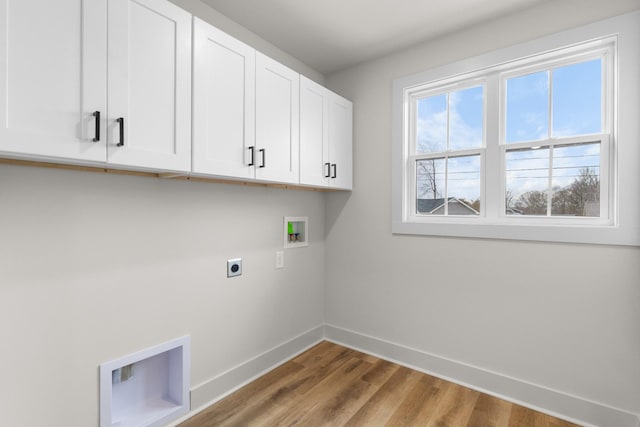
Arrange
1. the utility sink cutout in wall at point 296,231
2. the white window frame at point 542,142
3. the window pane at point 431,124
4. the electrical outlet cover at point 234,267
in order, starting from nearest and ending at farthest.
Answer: the white window frame at point 542,142 < the electrical outlet cover at point 234,267 < the window pane at point 431,124 < the utility sink cutout in wall at point 296,231

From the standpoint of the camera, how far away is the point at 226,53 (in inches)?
65.9

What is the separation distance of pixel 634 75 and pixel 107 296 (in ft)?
9.92

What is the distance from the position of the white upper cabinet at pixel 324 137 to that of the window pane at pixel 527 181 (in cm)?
122

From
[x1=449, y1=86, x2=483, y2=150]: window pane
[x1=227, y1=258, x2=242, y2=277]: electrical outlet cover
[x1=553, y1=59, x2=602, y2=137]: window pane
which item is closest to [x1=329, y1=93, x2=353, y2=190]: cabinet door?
[x1=449, y1=86, x2=483, y2=150]: window pane

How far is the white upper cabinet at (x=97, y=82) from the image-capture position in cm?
102

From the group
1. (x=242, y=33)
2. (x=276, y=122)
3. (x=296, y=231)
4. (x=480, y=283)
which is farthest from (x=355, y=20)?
(x=480, y=283)

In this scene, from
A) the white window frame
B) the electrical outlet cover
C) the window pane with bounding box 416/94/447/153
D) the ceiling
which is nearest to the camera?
the white window frame

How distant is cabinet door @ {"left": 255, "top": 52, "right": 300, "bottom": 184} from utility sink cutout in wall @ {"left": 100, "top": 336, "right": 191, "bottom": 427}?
1.17 metres

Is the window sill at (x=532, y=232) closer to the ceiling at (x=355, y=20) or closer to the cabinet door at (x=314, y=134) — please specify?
the cabinet door at (x=314, y=134)

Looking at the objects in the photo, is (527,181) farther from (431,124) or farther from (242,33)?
(242,33)

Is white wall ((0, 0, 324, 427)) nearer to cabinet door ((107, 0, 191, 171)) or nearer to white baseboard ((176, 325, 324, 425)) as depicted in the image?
white baseboard ((176, 325, 324, 425))

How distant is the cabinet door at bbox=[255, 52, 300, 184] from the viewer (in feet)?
6.12

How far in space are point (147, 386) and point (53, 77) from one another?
1.65 meters

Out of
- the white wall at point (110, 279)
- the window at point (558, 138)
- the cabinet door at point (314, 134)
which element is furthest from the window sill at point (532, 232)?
the white wall at point (110, 279)
